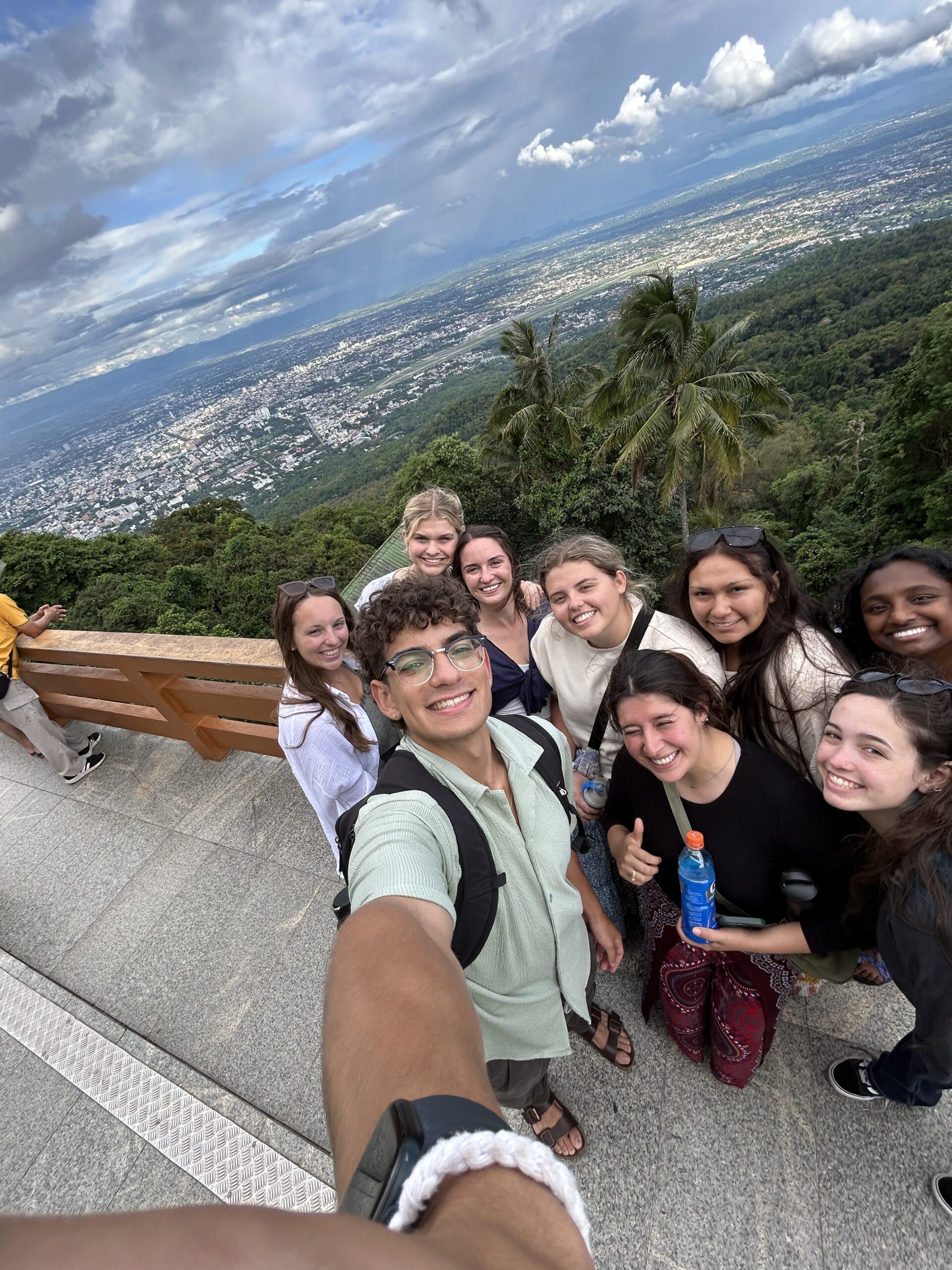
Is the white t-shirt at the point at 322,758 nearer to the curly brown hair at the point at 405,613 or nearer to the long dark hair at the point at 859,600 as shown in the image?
the curly brown hair at the point at 405,613

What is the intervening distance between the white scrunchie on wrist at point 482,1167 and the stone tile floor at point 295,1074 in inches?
61.3

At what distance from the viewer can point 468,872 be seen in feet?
4.22

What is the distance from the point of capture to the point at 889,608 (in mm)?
2115

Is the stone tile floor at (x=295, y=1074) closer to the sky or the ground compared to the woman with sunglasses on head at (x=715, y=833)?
closer to the ground

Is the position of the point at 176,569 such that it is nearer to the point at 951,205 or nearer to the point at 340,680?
the point at 340,680

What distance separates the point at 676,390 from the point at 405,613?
22.2m

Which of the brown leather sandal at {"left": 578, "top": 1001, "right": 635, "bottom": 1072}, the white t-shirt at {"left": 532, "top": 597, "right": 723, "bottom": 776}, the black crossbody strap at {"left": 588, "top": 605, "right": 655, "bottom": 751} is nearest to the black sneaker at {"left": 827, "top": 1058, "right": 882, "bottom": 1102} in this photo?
the brown leather sandal at {"left": 578, "top": 1001, "right": 635, "bottom": 1072}

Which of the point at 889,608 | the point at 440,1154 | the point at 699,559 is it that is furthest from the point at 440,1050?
the point at 889,608

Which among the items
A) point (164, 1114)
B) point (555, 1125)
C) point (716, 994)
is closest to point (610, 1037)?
point (555, 1125)

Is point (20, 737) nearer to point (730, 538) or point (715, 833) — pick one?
point (715, 833)

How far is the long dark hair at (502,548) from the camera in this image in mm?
2777

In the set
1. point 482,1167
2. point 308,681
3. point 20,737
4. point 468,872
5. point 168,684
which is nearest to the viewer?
point 482,1167

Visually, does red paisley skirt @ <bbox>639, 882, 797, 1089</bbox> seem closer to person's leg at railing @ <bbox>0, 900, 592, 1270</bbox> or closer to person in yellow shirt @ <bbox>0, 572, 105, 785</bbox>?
person's leg at railing @ <bbox>0, 900, 592, 1270</bbox>

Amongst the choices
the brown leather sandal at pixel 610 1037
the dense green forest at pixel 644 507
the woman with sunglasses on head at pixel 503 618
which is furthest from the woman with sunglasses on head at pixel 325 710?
the dense green forest at pixel 644 507
